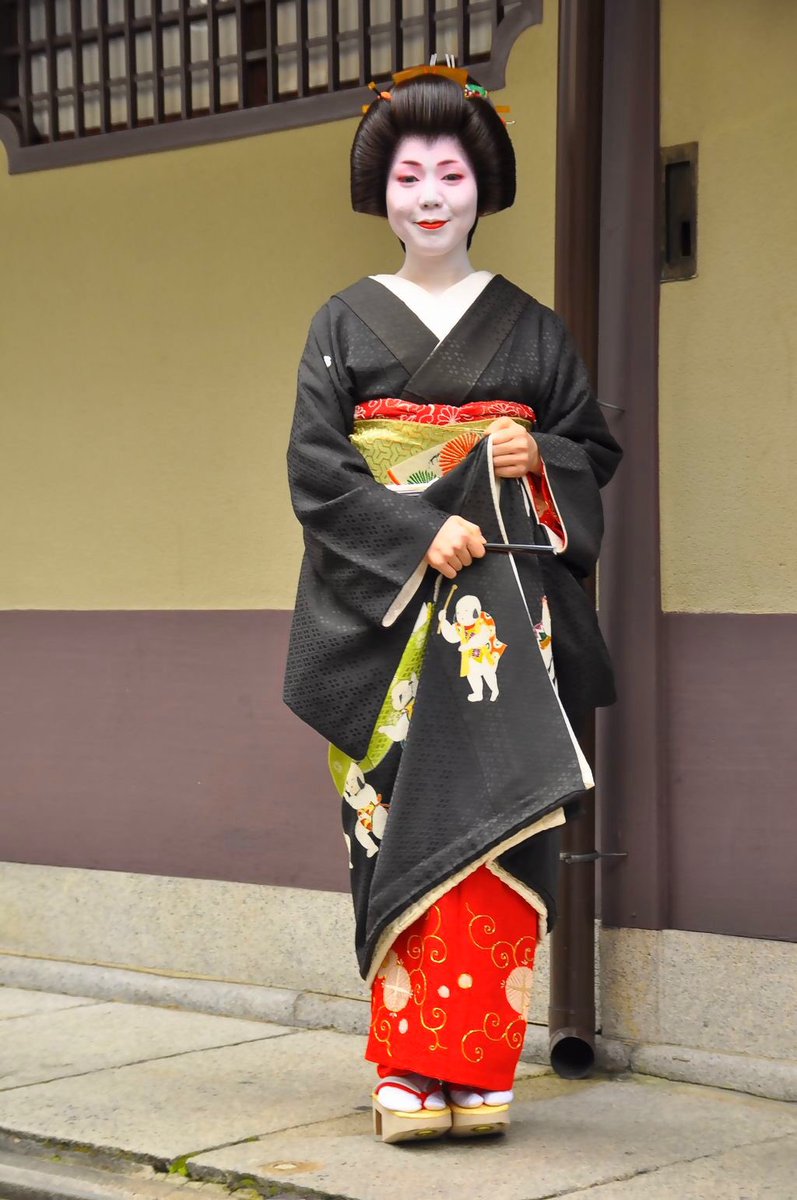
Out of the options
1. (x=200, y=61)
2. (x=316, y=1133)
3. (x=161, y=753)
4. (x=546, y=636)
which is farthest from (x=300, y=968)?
(x=200, y=61)

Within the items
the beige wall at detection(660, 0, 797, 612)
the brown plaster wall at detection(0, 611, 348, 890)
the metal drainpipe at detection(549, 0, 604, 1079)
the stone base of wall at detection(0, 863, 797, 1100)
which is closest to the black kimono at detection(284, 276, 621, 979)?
the metal drainpipe at detection(549, 0, 604, 1079)

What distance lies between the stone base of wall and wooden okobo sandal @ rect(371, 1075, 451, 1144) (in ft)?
2.66

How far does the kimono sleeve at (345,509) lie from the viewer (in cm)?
357

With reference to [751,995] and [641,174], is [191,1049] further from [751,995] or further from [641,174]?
[641,174]

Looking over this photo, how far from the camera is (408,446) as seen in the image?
3.68 meters

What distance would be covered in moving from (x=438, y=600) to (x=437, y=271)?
77 cm

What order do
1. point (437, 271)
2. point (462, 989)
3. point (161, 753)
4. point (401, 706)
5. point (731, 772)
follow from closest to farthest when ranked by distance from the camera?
point (462, 989) → point (401, 706) → point (437, 271) → point (731, 772) → point (161, 753)

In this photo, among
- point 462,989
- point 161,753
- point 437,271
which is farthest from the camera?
point 161,753

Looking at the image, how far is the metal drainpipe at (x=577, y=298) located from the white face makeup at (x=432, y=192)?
0.54m

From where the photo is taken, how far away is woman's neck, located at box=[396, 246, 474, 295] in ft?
12.4

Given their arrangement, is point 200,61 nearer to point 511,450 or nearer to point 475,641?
point 511,450

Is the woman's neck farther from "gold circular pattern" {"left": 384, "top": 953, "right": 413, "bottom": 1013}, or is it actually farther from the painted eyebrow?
"gold circular pattern" {"left": 384, "top": 953, "right": 413, "bottom": 1013}

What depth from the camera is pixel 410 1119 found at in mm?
3557

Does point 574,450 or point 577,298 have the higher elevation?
point 577,298
